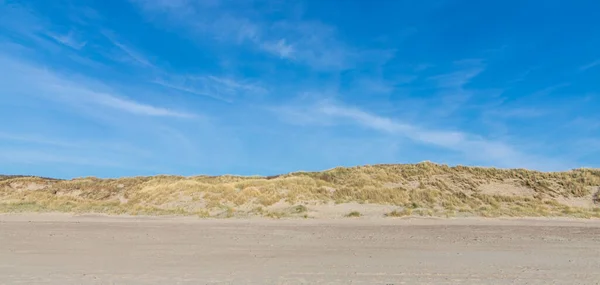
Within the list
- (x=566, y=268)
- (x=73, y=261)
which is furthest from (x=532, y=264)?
(x=73, y=261)

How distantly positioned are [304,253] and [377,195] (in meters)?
15.5

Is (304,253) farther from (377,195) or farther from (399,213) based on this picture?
(377,195)

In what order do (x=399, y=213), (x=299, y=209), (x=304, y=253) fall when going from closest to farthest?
(x=304, y=253), (x=399, y=213), (x=299, y=209)

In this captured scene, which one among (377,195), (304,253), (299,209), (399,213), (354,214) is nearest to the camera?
(304,253)

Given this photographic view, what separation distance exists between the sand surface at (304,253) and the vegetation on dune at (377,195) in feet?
18.2

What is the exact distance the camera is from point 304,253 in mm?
10898

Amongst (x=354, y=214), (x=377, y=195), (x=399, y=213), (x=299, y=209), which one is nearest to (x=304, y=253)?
(x=354, y=214)

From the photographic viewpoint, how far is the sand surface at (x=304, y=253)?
25.1 ft

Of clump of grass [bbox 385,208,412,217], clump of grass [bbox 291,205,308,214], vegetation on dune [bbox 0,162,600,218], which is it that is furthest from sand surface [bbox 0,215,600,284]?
vegetation on dune [bbox 0,162,600,218]

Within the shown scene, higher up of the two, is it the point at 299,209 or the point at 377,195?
the point at 377,195

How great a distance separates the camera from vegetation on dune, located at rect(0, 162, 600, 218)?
23.8m

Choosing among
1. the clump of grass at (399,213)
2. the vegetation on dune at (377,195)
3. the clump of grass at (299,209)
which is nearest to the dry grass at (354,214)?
the clump of grass at (399,213)

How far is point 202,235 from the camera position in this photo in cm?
1452

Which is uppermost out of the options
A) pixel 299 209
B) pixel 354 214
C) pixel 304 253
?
pixel 299 209
